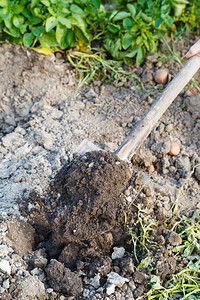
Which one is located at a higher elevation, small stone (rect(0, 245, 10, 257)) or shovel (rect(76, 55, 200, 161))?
shovel (rect(76, 55, 200, 161))

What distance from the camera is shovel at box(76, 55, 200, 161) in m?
2.45

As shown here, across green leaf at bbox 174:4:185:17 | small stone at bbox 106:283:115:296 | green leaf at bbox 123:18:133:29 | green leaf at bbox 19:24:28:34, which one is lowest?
small stone at bbox 106:283:115:296

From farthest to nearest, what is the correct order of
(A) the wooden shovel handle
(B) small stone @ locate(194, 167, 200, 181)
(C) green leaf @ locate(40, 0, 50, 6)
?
1. (C) green leaf @ locate(40, 0, 50, 6)
2. (B) small stone @ locate(194, 167, 200, 181)
3. (A) the wooden shovel handle

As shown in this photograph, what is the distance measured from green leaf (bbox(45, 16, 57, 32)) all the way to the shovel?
1092 mm

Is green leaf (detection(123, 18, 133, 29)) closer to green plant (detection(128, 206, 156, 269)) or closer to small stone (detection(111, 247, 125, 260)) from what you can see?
green plant (detection(128, 206, 156, 269))

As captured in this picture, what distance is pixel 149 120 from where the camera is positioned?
2.52 metres

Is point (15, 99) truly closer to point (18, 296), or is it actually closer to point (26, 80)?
point (26, 80)

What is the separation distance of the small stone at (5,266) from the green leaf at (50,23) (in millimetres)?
1871

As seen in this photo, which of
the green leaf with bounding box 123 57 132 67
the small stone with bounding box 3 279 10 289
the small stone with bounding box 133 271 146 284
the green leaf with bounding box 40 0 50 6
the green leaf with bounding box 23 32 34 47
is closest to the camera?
the small stone with bounding box 3 279 10 289

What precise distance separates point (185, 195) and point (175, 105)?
0.84 metres

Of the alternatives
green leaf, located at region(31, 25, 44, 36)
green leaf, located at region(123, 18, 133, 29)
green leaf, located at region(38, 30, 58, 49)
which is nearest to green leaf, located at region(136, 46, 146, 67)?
green leaf, located at region(123, 18, 133, 29)

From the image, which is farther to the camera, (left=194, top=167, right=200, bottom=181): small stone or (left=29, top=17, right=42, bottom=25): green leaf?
(left=29, top=17, right=42, bottom=25): green leaf

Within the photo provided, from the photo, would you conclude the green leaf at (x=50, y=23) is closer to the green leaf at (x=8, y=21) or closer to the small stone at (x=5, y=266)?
the green leaf at (x=8, y=21)

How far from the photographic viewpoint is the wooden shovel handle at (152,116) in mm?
2449
